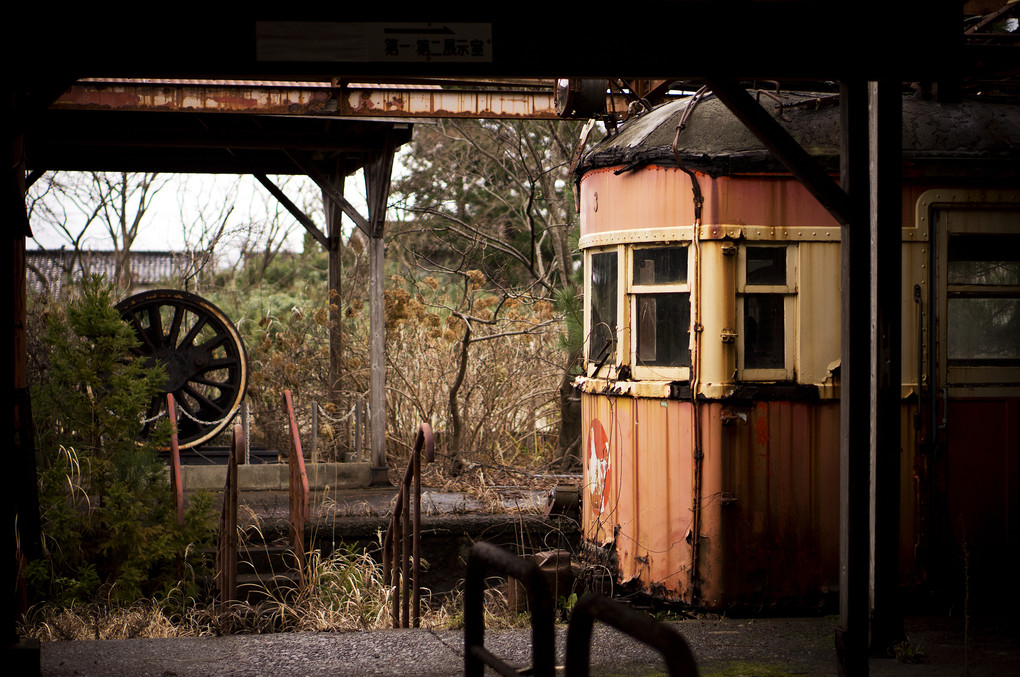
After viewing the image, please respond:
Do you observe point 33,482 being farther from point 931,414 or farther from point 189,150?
point 189,150

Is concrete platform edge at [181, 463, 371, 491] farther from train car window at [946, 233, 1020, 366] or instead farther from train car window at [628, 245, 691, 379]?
train car window at [946, 233, 1020, 366]

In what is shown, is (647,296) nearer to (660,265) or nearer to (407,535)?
(660,265)

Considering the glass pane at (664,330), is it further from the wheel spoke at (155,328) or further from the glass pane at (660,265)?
the wheel spoke at (155,328)

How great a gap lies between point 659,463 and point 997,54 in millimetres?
3214

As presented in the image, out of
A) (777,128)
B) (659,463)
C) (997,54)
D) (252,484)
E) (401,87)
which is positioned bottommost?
(252,484)

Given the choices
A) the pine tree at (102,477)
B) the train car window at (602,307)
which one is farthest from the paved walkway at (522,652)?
the train car window at (602,307)

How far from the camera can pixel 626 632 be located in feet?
8.61

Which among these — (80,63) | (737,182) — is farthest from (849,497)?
(80,63)

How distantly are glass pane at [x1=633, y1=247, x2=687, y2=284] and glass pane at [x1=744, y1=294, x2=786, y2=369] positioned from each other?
0.48m

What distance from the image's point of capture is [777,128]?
4746 millimetres

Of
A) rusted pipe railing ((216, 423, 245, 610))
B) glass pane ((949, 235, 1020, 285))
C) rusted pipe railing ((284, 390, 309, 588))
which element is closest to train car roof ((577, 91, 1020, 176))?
glass pane ((949, 235, 1020, 285))

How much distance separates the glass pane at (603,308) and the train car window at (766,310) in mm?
974

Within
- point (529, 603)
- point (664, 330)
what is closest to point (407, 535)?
point (664, 330)

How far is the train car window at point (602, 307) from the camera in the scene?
7.14 metres
